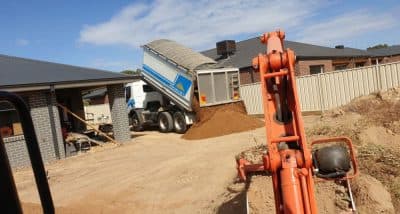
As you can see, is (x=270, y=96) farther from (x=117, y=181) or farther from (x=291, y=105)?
(x=117, y=181)

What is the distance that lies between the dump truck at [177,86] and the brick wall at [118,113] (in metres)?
2.29

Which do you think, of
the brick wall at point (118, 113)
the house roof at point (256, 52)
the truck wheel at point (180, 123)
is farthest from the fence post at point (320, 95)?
the brick wall at point (118, 113)

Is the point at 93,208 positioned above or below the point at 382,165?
below

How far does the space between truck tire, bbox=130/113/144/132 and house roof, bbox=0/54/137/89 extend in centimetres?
395

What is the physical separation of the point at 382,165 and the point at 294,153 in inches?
127

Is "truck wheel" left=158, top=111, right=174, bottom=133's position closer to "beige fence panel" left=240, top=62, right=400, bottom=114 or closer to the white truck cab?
the white truck cab

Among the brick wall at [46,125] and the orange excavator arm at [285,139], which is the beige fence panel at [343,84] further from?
the orange excavator arm at [285,139]

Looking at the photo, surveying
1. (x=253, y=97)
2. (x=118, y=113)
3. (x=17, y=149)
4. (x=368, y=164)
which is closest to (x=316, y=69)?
(x=253, y=97)


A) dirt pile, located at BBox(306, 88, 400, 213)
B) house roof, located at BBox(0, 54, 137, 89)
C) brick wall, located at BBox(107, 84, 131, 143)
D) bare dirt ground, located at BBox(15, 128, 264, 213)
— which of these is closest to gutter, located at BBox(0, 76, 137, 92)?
house roof, located at BBox(0, 54, 137, 89)

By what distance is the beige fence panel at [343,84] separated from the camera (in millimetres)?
20062

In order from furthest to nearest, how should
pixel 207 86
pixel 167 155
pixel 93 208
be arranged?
1. pixel 207 86
2. pixel 167 155
3. pixel 93 208

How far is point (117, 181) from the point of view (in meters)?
12.3

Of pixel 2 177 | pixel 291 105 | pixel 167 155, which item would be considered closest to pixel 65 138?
pixel 167 155

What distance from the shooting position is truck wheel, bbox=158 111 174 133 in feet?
72.5
